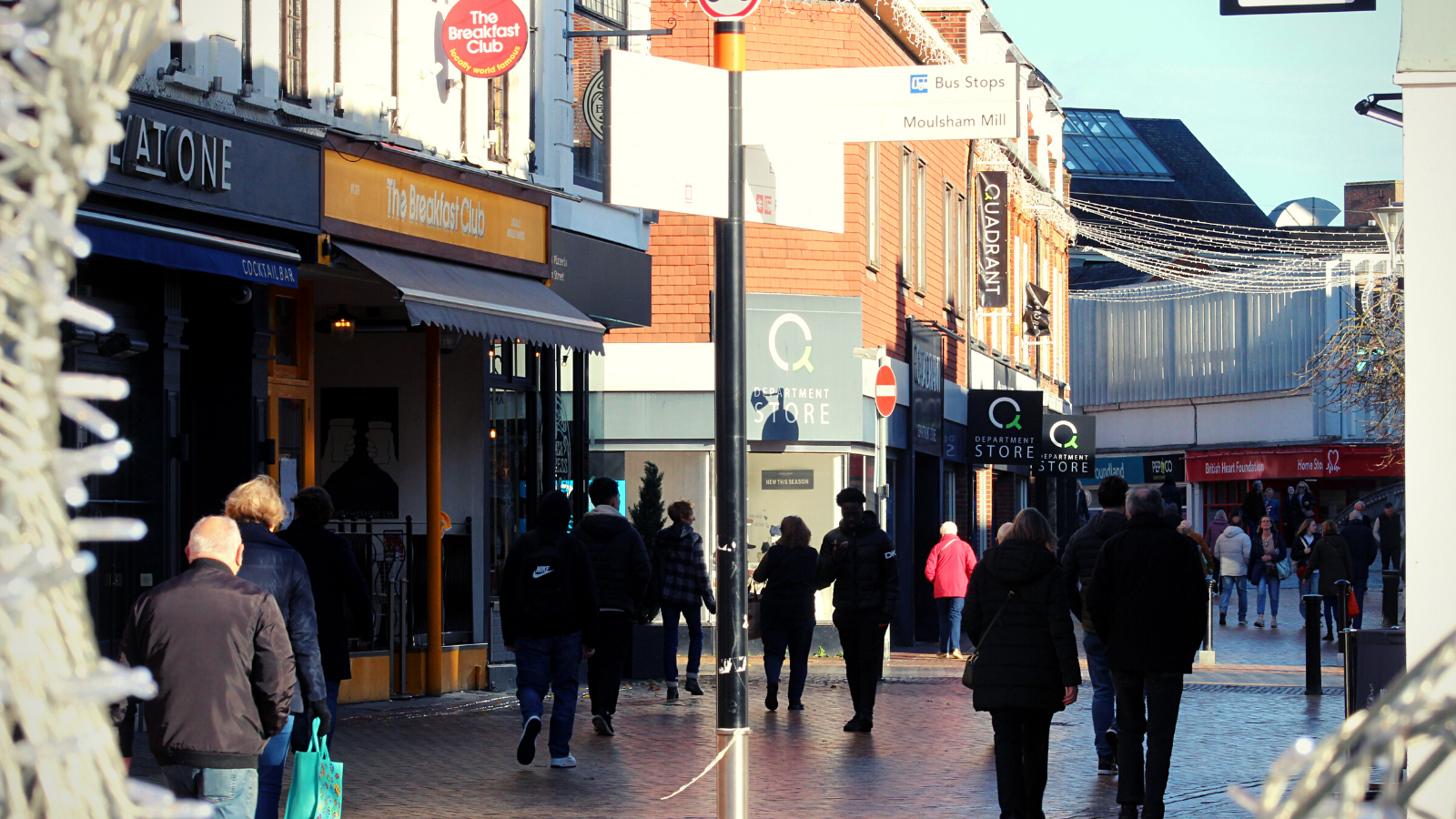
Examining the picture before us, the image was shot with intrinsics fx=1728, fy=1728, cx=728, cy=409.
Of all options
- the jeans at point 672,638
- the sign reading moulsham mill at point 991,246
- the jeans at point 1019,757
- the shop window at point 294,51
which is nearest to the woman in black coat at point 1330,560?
the sign reading moulsham mill at point 991,246

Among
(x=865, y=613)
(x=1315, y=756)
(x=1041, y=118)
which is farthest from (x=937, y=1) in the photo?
(x=1315, y=756)

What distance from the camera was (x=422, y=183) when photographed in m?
13.8

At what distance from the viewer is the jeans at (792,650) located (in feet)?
46.7

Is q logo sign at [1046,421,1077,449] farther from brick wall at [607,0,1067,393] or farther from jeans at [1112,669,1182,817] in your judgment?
jeans at [1112,669,1182,817]

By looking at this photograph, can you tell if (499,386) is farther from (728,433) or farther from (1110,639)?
(728,433)

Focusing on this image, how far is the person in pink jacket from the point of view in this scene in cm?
2014

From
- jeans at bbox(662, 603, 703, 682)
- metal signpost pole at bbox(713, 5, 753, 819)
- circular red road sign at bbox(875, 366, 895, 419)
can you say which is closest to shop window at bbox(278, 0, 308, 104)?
jeans at bbox(662, 603, 703, 682)

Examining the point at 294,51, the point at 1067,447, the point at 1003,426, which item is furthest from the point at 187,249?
the point at 1067,447

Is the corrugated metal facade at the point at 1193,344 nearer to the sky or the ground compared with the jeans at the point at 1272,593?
nearer to the sky

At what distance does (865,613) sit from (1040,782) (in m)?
4.70

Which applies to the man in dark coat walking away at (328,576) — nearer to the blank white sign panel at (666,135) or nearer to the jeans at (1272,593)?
the blank white sign panel at (666,135)

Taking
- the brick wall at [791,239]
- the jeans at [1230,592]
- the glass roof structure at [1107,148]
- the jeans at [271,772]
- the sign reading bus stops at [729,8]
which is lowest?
the jeans at [1230,592]

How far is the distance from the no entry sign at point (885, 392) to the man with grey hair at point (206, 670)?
13.0m

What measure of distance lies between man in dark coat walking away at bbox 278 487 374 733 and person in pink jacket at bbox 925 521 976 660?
1197 cm
